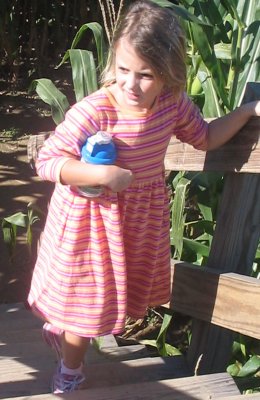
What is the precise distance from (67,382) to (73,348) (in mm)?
113

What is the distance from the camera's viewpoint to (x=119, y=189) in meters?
1.77

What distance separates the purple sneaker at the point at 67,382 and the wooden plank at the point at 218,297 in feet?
1.24

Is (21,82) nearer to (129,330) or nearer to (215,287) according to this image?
(129,330)

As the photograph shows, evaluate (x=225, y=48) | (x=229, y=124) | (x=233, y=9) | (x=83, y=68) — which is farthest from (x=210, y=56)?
(x=229, y=124)

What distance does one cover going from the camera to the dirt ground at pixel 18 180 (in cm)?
398

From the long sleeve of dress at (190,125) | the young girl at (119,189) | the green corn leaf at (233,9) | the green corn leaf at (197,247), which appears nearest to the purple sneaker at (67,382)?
the young girl at (119,189)

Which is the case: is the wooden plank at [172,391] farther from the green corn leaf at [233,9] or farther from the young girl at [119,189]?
the green corn leaf at [233,9]

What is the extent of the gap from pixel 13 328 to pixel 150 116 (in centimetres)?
133

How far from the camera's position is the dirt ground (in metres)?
3.98

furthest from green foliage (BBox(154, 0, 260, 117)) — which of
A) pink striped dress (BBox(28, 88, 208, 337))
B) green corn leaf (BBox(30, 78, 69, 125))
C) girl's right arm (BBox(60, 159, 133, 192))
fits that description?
girl's right arm (BBox(60, 159, 133, 192))

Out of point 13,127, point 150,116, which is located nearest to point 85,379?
point 150,116

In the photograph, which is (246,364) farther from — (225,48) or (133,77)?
(133,77)

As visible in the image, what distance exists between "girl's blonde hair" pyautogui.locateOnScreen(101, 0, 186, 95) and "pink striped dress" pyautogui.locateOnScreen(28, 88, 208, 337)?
0.31 ft

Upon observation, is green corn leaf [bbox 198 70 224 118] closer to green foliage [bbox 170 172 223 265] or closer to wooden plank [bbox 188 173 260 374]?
green foliage [bbox 170 172 223 265]
